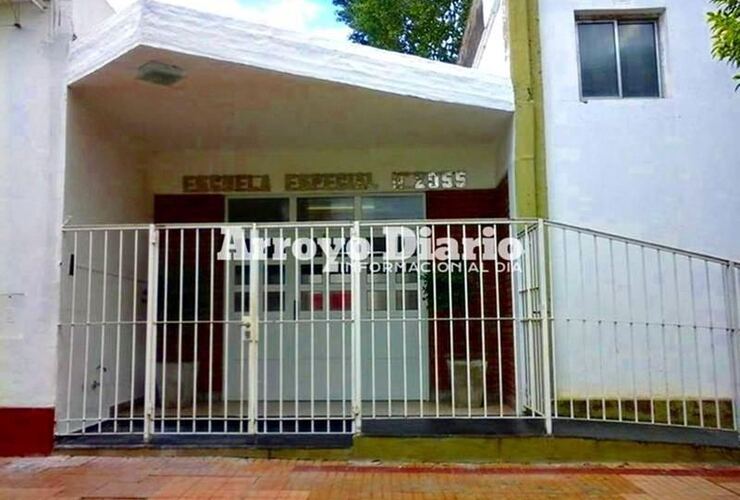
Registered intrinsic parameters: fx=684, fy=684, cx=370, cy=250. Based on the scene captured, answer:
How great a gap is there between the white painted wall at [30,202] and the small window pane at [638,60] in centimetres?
535

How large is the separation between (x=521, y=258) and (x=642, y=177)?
144cm

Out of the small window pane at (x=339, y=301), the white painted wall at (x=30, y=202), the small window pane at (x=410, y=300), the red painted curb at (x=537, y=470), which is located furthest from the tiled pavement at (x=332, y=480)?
the small window pane at (x=410, y=300)

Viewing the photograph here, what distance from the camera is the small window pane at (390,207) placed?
855 centimetres

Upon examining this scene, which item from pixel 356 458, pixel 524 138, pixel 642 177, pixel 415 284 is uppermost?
pixel 524 138

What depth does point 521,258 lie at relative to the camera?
6453mm

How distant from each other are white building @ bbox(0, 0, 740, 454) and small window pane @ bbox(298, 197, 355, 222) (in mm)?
791

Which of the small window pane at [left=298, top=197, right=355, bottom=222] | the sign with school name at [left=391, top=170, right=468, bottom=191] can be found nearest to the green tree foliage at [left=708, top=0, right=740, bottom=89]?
the sign with school name at [left=391, top=170, right=468, bottom=191]

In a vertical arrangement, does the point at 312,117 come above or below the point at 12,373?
above

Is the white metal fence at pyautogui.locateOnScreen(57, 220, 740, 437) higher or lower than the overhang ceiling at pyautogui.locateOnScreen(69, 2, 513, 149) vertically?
lower

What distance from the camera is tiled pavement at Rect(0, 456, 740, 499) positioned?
4758mm

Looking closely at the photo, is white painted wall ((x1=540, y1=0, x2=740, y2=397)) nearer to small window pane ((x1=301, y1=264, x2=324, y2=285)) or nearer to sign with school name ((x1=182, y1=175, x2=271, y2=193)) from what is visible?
small window pane ((x1=301, y1=264, x2=324, y2=285))

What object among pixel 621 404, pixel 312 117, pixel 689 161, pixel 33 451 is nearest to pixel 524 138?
pixel 689 161

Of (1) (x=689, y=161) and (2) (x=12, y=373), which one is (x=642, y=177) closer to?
(1) (x=689, y=161)

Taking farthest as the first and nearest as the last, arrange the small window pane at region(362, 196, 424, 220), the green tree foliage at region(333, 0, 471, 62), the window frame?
the green tree foliage at region(333, 0, 471, 62), the small window pane at region(362, 196, 424, 220), the window frame
